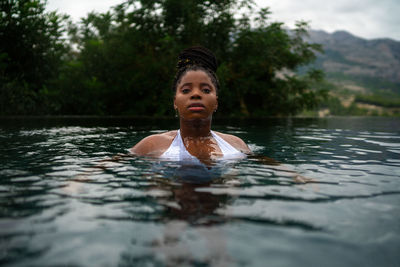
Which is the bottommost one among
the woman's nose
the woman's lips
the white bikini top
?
the white bikini top

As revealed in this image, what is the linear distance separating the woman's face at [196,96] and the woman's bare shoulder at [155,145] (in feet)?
2.21

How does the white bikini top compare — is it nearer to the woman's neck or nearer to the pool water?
the woman's neck

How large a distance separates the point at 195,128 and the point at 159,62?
2125 centimetres

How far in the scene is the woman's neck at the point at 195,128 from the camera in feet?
16.2

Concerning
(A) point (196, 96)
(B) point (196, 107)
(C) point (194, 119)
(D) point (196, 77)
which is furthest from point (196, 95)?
(C) point (194, 119)

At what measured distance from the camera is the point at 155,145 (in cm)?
530

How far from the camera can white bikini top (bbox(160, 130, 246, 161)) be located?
15.8 feet

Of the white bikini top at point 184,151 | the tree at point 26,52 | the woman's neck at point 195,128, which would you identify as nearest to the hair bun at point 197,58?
the woman's neck at point 195,128

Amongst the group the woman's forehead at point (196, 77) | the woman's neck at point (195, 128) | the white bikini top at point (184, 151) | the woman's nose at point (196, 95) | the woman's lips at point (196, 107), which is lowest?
the white bikini top at point (184, 151)

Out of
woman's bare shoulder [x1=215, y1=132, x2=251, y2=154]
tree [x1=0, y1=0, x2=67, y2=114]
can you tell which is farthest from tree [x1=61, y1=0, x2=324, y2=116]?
woman's bare shoulder [x1=215, y1=132, x2=251, y2=154]

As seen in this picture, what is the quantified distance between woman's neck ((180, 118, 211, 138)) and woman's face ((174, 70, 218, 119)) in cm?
20

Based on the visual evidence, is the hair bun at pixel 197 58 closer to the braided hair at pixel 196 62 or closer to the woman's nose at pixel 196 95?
the braided hair at pixel 196 62

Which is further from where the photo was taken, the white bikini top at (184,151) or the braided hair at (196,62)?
the braided hair at (196,62)

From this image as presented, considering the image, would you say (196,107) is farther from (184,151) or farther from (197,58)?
(197,58)
